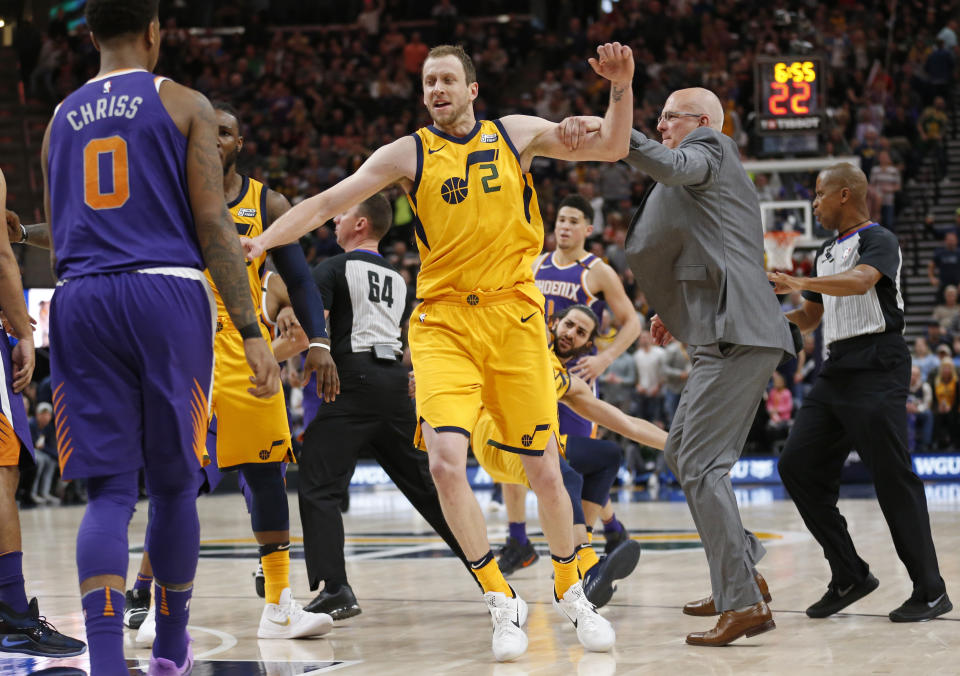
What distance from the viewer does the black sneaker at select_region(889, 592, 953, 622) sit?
5.32m

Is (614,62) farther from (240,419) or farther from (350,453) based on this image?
(350,453)

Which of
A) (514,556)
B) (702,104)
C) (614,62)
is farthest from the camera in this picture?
(514,556)

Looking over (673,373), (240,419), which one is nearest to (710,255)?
(240,419)

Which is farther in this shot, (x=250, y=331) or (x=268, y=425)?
(x=268, y=425)

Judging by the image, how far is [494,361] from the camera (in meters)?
5.09

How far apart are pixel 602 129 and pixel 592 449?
2716 millimetres

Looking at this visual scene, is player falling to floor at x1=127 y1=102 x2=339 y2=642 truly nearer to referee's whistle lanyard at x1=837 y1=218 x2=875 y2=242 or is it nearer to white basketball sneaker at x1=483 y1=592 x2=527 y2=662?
white basketball sneaker at x1=483 y1=592 x2=527 y2=662

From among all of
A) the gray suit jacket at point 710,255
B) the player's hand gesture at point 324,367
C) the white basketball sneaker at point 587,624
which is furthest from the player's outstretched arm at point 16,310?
the gray suit jacket at point 710,255

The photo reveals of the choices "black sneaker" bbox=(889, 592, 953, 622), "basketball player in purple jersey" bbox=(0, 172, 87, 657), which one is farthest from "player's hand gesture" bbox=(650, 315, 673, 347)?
"basketball player in purple jersey" bbox=(0, 172, 87, 657)

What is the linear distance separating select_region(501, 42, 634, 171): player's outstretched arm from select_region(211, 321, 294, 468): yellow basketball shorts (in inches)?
55.9

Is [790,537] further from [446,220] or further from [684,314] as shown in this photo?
[446,220]

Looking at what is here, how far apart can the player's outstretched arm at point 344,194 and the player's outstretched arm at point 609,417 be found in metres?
1.92

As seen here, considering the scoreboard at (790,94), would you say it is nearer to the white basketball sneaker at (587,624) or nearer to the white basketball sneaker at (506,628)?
the white basketball sneaker at (587,624)

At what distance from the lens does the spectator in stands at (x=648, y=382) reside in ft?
55.6
